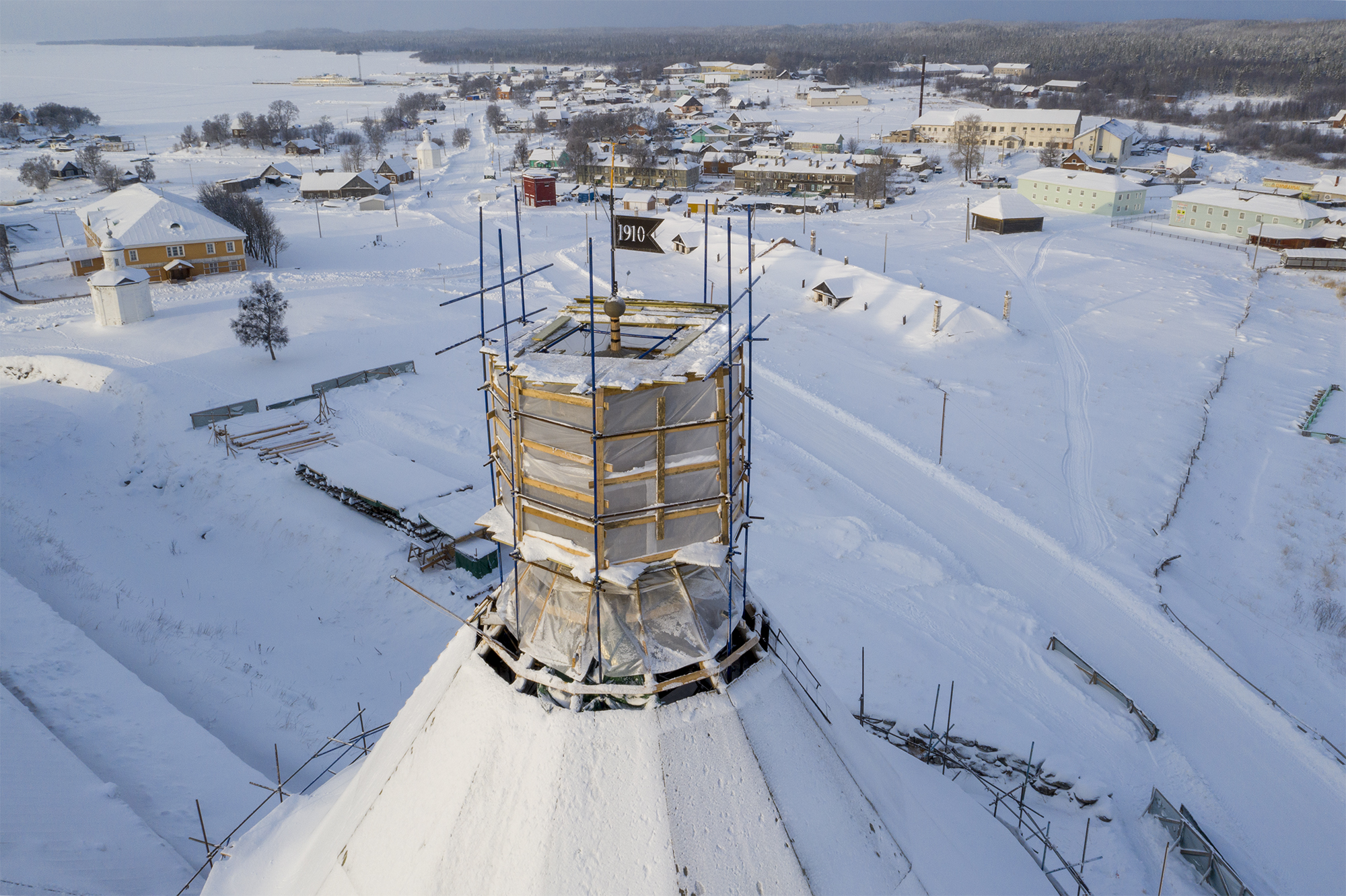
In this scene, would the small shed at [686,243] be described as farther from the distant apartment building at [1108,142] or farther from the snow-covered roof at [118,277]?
the distant apartment building at [1108,142]

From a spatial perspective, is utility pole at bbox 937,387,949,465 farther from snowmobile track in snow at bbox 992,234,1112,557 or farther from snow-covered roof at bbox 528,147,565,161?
snow-covered roof at bbox 528,147,565,161

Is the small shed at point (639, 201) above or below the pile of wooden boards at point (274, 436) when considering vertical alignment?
above

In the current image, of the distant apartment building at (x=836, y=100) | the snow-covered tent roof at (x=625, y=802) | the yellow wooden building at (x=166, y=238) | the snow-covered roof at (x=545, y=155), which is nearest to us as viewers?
the snow-covered tent roof at (x=625, y=802)

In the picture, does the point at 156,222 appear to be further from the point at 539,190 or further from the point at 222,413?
the point at 539,190

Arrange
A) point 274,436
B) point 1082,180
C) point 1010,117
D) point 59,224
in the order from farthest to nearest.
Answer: point 1010,117 → point 1082,180 → point 59,224 → point 274,436

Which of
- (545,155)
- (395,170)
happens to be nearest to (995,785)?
(395,170)

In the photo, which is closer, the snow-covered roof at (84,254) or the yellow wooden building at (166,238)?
the yellow wooden building at (166,238)

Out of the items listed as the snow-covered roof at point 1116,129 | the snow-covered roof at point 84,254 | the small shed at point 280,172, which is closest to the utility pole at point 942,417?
the snow-covered roof at point 84,254
